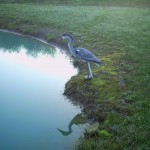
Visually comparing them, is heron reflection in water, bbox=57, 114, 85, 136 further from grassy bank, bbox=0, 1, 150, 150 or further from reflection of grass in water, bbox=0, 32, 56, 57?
reflection of grass in water, bbox=0, 32, 56, 57

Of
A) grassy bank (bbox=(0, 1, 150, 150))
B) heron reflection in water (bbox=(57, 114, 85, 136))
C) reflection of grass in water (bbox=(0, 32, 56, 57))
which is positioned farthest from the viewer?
reflection of grass in water (bbox=(0, 32, 56, 57))

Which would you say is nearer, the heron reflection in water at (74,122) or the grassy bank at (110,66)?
A: the grassy bank at (110,66)

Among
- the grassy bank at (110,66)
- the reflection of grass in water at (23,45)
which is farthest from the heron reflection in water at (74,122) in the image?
the reflection of grass in water at (23,45)

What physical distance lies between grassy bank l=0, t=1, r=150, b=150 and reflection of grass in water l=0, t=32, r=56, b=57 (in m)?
1.10

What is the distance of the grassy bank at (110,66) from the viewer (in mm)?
11003

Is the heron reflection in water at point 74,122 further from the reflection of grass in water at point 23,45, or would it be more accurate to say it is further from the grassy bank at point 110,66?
the reflection of grass in water at point 23,45

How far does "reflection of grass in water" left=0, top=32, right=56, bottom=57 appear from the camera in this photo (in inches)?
986

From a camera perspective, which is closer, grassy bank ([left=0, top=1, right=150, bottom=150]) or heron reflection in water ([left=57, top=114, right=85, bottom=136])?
grassy bank ([left=0, top=1, right=150, bottom=150])

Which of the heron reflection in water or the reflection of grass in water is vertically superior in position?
the reflection of grass in water

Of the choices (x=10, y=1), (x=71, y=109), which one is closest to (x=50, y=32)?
(x=71, y=109)

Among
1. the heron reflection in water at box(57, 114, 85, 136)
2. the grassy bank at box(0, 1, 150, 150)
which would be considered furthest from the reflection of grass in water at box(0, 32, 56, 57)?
the heron reflection in water at box(57, 114, 85, 136)

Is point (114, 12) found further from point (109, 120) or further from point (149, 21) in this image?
point (109, 120)

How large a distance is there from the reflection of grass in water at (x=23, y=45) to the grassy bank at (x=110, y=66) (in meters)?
1.10

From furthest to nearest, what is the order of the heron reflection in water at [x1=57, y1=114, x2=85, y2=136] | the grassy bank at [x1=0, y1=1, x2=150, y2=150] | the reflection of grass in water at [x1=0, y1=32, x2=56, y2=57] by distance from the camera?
the reflection of grass in water at [x1=0, y1=32, x2=56, y2=57] < the heron reflection in water at [x1=57, y1=114, x2=85, y2=136] < the grassy bank at [x1=0, y1=1, x2=150, y2=150]
